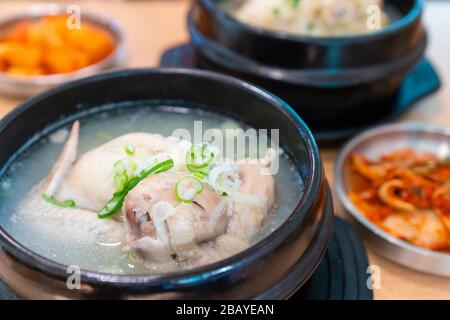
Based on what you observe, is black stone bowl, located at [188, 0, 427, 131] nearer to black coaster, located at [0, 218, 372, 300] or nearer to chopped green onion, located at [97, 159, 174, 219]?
black coaster, located at [0, 218, 372, 300]

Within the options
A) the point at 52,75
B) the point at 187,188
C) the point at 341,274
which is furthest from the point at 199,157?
the point at 52,75

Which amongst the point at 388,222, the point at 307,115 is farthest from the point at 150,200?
the point at 307,115

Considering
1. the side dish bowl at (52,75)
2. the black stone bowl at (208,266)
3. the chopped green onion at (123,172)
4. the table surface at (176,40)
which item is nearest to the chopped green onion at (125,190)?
the chopped green onion at (123,172)

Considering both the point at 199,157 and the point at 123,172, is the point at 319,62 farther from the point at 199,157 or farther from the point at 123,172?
the point at 123,172

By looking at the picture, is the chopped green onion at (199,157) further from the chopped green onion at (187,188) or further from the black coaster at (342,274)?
the black coaster at (342,274)
